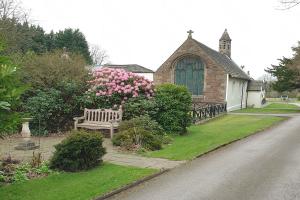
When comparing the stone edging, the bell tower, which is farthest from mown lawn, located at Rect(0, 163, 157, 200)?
the bell tower

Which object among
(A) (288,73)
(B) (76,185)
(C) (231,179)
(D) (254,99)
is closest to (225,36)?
(D) (254,99)

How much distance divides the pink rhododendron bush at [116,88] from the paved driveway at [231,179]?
505 cm

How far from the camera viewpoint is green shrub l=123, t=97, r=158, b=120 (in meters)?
15.8

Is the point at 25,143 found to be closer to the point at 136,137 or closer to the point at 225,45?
the point at 136,137

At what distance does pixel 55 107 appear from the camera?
15867 mm

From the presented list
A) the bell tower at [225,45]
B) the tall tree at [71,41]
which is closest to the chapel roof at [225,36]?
the bell tower at [225,45]

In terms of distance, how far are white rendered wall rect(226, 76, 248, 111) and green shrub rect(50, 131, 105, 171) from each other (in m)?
29.1

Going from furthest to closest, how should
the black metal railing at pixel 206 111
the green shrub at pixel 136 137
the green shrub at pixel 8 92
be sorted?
the black metal railing at pixel 206 111, the green shrub at pixel 136 137, the green shrub at pixel 8 92

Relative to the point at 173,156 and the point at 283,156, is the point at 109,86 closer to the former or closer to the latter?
the point at 173,156

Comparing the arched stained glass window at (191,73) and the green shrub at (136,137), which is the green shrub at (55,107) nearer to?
the green shrub at (136,137)

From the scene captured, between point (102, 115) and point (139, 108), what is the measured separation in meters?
1.50

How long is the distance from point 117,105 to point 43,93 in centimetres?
304

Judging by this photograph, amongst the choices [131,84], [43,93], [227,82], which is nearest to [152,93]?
[131,84]

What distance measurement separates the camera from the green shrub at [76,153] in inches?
360
